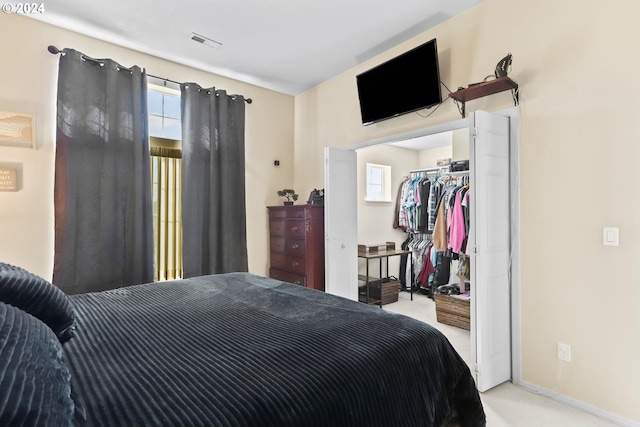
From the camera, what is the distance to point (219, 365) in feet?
3.27

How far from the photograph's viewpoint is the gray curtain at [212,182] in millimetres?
3432

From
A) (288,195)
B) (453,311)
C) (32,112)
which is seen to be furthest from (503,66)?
(32,112)

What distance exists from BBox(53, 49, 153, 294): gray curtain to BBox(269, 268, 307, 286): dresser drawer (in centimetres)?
143

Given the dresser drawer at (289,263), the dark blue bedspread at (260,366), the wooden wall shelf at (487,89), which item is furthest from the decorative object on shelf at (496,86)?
the dresser drawer at (289,263)

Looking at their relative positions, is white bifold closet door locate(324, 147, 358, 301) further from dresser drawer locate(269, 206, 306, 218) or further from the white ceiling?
the white ceiling

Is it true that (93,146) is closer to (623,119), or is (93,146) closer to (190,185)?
(190,185)

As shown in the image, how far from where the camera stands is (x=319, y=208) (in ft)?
11.7

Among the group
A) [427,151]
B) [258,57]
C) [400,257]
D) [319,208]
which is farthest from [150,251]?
[427,151]

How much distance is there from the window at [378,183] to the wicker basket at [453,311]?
73.5 inches

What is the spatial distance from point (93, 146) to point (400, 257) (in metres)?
4.15

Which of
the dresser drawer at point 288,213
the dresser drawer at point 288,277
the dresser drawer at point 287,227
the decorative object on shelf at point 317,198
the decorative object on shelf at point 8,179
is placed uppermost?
the decorative object on shelf at point 8,179

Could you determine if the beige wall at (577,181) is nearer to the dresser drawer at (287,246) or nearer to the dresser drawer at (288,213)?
the dresser drawer at (288,213)

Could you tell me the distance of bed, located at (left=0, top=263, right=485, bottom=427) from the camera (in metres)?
0.74

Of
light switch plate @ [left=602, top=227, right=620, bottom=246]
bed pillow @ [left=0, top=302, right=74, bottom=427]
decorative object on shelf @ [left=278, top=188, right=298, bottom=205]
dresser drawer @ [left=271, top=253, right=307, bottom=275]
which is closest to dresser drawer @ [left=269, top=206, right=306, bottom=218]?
decorative object on shelf @ [left=278, top=188, right=298, bottom=205]
